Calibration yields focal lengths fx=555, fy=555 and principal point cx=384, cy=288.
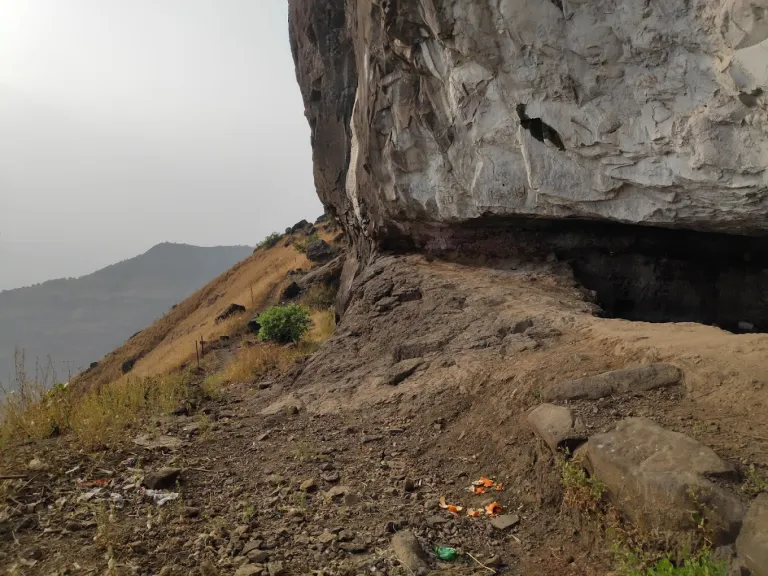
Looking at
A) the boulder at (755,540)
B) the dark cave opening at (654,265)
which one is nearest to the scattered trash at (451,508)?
the boulder at (755,540)

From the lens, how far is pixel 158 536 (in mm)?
3461

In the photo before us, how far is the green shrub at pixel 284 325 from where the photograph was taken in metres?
13.1

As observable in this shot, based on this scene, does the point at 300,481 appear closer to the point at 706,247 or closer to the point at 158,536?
the point at 158,536

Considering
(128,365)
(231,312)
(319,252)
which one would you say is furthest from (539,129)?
(128,365)

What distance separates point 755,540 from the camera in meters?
2.51

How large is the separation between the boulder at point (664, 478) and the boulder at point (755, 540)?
57mm

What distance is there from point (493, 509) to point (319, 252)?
21.4m

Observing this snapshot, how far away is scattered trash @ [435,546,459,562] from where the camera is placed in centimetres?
315

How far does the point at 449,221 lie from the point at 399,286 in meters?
1.54

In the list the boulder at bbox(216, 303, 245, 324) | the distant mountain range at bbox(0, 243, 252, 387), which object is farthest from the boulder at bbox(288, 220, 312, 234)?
the distant mountain range at bbox(0, 243, 252, 387)

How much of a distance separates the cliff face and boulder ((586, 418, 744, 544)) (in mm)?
3393

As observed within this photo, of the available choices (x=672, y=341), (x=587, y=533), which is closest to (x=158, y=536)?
(x=587, y=533)

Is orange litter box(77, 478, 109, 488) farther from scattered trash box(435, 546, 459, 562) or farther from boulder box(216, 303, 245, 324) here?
boulder box(216, 303, 245, 324)

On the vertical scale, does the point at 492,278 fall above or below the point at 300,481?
above
